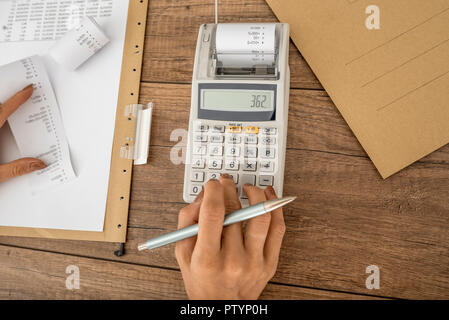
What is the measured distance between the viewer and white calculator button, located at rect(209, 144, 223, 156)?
57 cm

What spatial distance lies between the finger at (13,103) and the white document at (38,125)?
0.05 ft

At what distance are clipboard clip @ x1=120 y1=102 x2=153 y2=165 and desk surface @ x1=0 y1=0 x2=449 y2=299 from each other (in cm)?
1

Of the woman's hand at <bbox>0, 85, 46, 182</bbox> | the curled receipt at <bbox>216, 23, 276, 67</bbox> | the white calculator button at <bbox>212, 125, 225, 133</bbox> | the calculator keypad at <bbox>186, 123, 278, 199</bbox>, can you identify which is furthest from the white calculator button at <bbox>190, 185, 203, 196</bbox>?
the woman's hand at <bbox>0, 85, 46, 182</bbox>

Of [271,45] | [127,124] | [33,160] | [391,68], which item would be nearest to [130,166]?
[127,124]

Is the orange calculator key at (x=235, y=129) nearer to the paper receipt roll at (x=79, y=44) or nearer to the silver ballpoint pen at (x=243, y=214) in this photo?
the silver ballpoint pen at (x=243, y=214)

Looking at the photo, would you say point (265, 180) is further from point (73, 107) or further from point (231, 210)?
point (73, 107)

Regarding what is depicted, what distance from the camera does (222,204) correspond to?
466 millimetres

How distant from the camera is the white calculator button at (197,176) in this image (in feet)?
1.88

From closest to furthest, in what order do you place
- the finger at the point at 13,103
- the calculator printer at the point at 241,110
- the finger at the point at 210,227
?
the finger at the point at 210,227
the calculator printer at the point at 241,110
the finger at the point at 13,103

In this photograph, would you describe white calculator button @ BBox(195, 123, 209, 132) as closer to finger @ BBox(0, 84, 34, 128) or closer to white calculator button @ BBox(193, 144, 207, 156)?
white calculator button @ BBox(193, 144, 207, 156)

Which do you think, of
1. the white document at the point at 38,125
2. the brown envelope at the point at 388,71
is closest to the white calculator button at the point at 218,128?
the brown envelope at the point at 388,71

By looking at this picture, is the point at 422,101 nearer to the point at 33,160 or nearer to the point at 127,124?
the point at 127,124

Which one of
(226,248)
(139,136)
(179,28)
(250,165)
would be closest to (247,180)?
(250,165)

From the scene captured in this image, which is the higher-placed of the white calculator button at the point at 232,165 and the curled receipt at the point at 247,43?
the curled receipt at the point at 247,43
